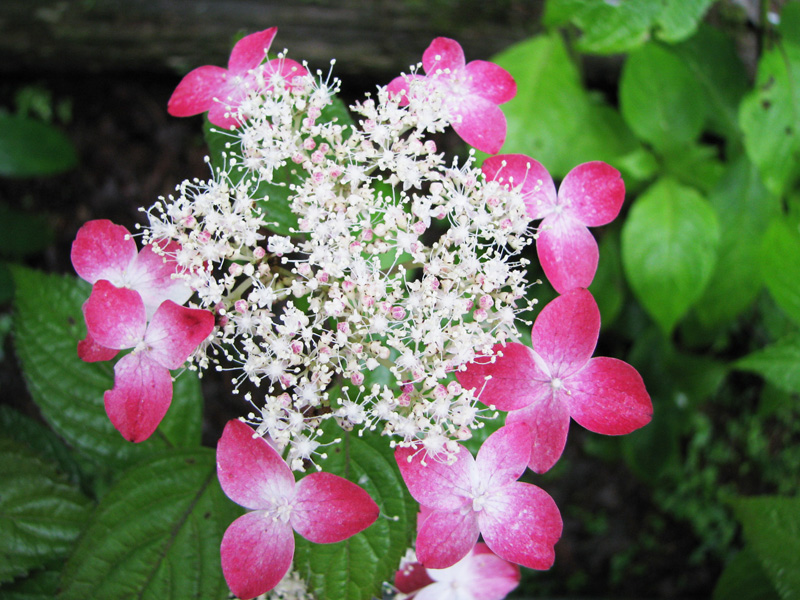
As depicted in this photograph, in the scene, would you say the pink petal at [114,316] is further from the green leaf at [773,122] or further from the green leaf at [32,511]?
the green leaf at [773,122]

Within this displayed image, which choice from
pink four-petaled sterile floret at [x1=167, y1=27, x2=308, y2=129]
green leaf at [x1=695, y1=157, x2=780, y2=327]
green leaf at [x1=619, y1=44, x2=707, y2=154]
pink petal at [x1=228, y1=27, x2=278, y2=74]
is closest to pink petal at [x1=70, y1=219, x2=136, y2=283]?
pink four-petaled sterile floret at [x1=167, y1=27, x2=308, y2=129]

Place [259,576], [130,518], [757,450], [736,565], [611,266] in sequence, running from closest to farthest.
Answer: [259,576] < [130,518] < [736,565] < [611,266] < [757,450]

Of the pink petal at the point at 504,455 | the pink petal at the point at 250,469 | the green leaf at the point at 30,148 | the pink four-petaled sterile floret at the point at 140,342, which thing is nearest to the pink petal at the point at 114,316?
the pink four-petaled sterile floret at the point at 140,342

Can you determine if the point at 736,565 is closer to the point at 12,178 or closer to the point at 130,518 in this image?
the point at 130,518

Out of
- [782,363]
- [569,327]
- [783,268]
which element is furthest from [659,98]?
[569,327]

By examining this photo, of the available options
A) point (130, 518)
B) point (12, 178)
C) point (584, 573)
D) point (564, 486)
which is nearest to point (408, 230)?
point (130, 518)

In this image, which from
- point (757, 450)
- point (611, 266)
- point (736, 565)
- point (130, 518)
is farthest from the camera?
point (757, 450)
